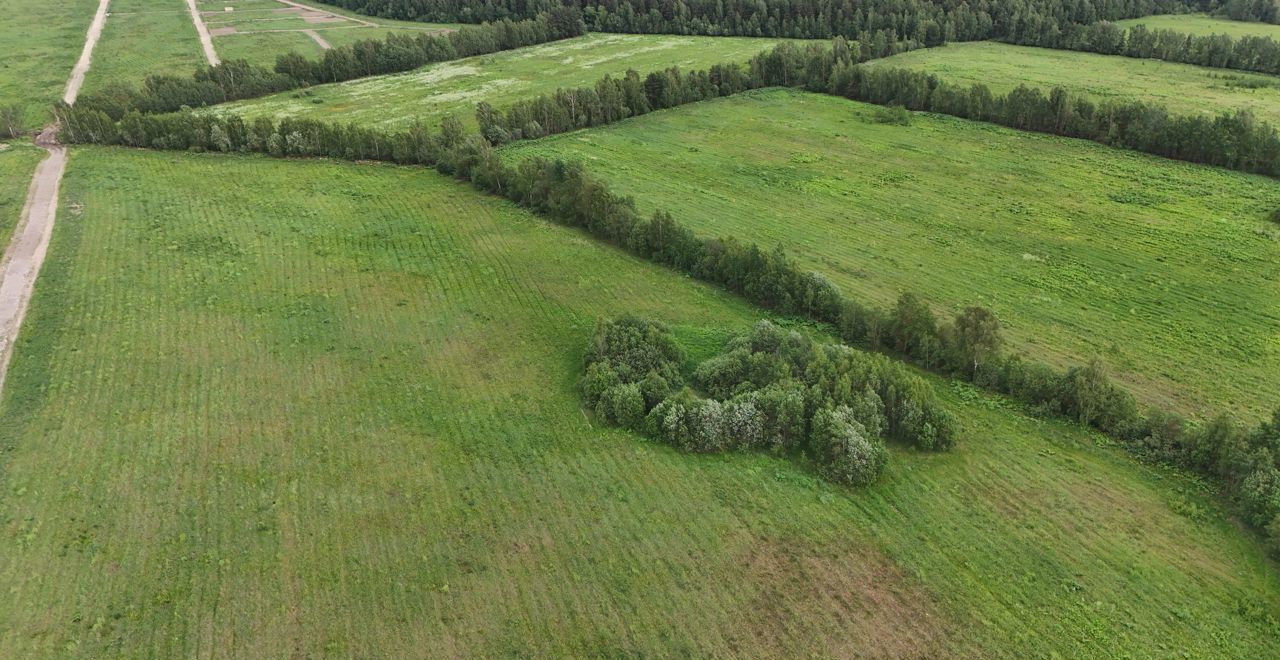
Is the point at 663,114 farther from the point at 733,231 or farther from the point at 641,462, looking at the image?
the point at 641,462

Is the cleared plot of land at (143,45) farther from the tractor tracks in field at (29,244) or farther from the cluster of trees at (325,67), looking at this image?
the tractor tracks in field at (29,244)

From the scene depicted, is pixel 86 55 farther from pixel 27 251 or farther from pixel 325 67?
pixel 27 251

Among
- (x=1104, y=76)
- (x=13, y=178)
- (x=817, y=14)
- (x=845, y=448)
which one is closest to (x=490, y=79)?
(x=13, y=178)

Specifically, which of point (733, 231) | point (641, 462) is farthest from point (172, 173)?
point (641, 462)

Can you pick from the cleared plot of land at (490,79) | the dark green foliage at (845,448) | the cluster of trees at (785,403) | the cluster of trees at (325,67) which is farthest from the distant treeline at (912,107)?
the dark green foliage at (845,448)

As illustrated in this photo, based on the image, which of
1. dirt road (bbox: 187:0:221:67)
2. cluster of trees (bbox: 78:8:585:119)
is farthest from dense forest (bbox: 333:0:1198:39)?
dirt road (bbox: 187:0:221:67)
